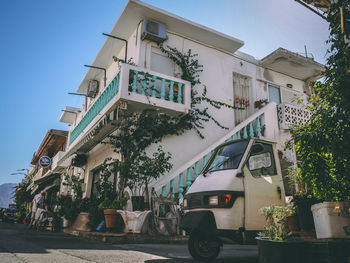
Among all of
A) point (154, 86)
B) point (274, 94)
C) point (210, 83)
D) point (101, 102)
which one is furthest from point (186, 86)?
point (274, 94)

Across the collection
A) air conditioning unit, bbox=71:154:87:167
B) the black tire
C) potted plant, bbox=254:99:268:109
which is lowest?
the black tire

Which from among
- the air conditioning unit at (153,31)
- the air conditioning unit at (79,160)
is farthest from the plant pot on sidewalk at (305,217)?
the air conditioning unit at (79,160)

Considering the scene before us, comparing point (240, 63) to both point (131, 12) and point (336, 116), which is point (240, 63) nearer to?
point (131, 12)

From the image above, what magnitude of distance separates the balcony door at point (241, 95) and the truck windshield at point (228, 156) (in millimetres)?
6825

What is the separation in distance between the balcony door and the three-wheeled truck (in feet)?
23.0

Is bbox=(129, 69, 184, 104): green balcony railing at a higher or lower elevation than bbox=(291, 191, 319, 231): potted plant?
higher

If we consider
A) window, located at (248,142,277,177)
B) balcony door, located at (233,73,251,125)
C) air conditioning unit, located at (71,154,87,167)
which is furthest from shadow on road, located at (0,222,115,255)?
balcony door, located at (233,73,251,125)

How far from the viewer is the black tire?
12.3 feet

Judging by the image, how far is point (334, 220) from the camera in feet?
9.19

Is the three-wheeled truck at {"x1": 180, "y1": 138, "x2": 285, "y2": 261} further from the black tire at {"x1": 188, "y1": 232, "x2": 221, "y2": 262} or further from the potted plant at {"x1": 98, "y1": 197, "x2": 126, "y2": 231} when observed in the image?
the potted plant at {"x1": 98, "y1": 197, "x2": 126, "y2": 231}

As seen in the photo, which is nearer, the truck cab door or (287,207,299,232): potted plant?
(287,207,299,232): potted plant

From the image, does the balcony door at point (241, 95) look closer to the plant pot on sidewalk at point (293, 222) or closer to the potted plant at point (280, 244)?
the plant pot on sidewalk at point (293, 222)

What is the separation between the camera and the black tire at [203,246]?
3.76 meters

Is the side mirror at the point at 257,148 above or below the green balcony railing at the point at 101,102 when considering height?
below
